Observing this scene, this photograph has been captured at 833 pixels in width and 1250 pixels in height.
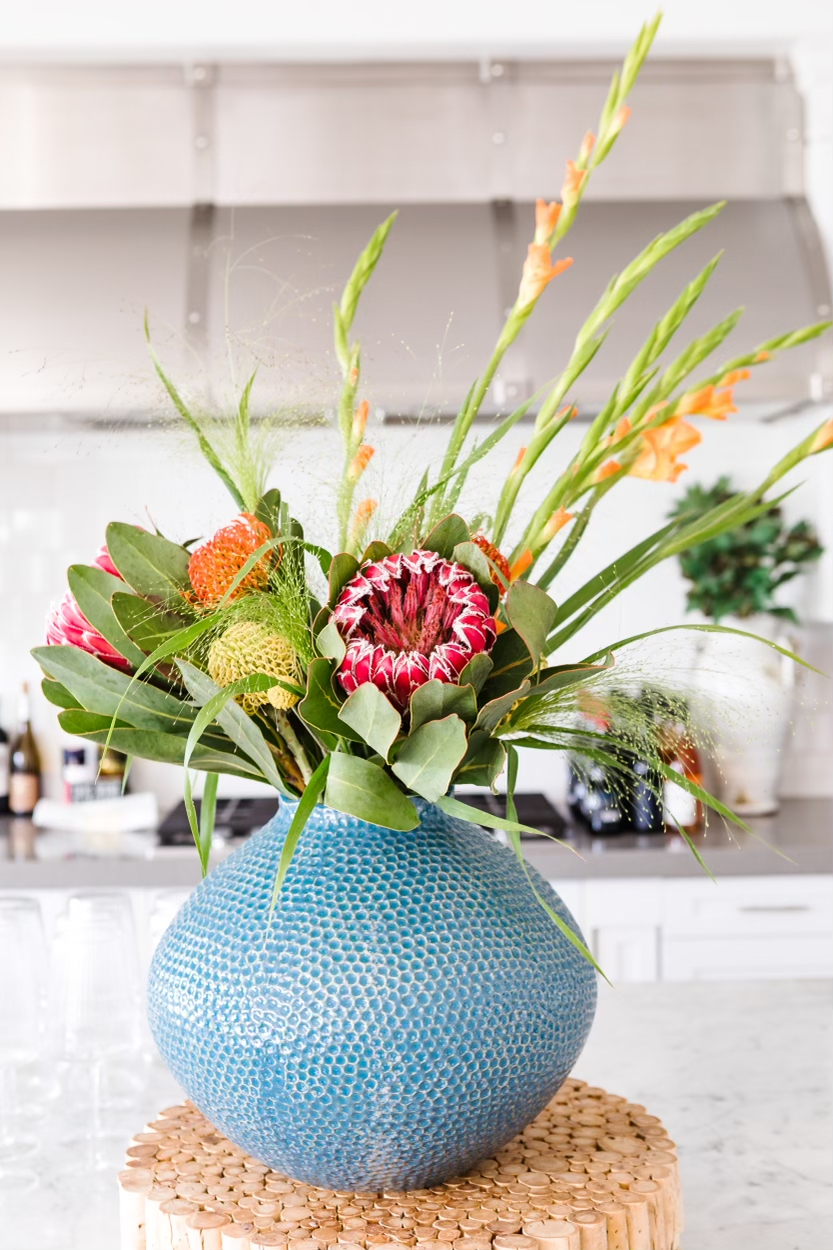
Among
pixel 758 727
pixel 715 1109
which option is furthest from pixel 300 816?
pixel 758 727

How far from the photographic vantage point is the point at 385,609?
60cm

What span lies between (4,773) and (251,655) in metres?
2.19

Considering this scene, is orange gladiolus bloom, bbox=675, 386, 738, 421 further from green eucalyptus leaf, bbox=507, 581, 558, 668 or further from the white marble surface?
the white marble surface

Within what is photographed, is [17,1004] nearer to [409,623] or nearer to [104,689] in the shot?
[104,689]

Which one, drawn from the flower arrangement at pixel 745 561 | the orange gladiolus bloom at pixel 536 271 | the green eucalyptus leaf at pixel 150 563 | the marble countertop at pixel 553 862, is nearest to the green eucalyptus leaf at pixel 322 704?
the green eucalyptus leaf at pixel 150 563

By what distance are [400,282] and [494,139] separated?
1.49 ft

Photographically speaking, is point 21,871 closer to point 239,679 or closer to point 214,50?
point 214,50

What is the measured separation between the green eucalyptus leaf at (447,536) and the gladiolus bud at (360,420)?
8cm

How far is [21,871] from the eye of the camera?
214cm

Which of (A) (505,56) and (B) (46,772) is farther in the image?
(B) (46,772)

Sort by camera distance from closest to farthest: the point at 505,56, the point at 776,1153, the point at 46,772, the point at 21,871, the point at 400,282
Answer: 1. the point at 776,1153
2. the point at 21,871
3. the point at 400,282
4. the point at 505,56
5. the point at 46,772

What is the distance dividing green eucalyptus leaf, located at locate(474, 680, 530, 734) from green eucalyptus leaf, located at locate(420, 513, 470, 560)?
77mm

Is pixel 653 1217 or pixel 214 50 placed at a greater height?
pixel 214 50

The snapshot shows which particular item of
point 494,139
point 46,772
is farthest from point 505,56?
point 46,772
